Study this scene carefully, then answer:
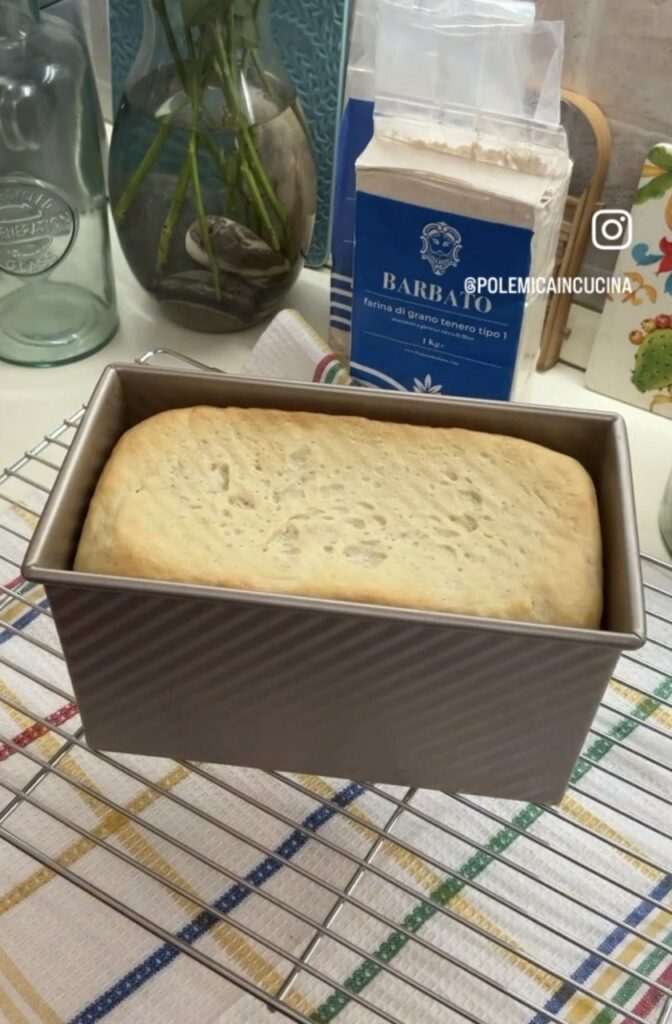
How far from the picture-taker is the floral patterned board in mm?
712

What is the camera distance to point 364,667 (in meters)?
0.39

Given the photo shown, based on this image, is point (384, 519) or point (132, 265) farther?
point (132, 265)

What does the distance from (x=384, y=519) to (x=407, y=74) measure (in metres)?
0.34

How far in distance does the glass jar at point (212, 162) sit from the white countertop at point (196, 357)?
4 centimetres

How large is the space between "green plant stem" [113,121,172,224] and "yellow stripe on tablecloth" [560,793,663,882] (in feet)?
1.72

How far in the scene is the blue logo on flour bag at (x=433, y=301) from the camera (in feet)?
2.05

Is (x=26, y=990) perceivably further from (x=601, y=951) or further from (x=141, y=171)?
(x=141, y=171)

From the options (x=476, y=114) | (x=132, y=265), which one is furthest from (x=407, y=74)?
(x=132, y=265)

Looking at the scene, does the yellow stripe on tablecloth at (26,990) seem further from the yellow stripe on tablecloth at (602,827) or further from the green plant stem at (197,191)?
the green plant stem at (197,191)

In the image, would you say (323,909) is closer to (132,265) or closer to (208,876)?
(208,876)

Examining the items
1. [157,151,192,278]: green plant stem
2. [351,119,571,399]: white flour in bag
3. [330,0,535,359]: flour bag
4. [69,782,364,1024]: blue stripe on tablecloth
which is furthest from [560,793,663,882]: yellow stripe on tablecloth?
[157,151,192,278]: green plant stem

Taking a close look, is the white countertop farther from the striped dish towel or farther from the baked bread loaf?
the baked bread loaf

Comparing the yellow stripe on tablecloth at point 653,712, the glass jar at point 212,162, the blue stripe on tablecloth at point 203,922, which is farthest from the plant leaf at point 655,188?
the blue stripe on tablecloth at point 203,922

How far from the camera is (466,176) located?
0.61 m
